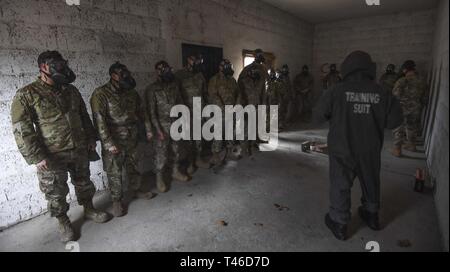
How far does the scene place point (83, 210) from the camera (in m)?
2.89

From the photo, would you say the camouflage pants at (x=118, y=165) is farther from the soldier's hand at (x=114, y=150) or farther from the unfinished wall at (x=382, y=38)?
the unfinished wall at (x=382, y=38)

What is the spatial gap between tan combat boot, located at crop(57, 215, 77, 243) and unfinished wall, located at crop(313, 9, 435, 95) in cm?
885

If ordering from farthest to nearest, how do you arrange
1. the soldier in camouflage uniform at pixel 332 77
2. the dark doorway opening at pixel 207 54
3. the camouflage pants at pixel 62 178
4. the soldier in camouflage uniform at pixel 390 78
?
the soldier in camouflage uniform at pixel 332 77, the soldier in camouflage uniform at pixel 390 78, the dark doorway opening at pixel 207 54, the camouflage pants at pixel 62 178

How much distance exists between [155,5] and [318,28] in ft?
23.2

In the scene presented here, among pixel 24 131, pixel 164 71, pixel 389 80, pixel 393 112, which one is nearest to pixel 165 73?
pixel 164 71

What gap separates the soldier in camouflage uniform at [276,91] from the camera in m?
6.17

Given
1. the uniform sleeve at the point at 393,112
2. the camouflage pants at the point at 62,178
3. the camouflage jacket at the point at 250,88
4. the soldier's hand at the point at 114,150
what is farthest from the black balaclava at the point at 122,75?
the uniform sleeve at the point at 393,112

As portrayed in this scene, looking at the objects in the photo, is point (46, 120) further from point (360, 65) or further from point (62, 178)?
point (360, 65)

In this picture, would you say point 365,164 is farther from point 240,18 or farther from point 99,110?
point 240,18

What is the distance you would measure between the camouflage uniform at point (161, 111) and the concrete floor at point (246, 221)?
503mm

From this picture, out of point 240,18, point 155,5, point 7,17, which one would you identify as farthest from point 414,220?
point 240,18

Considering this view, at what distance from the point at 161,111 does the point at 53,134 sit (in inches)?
49.7
